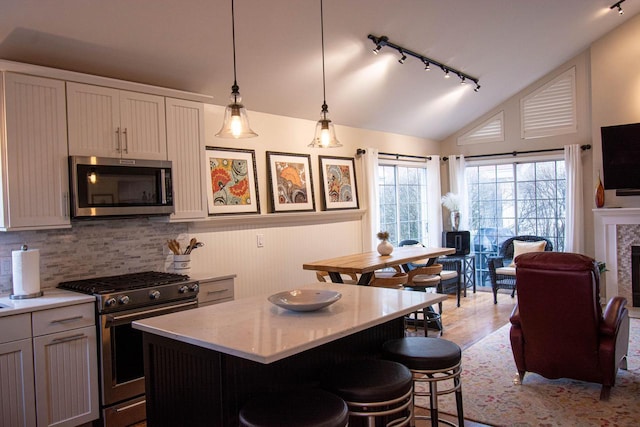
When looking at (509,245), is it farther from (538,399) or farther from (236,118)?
(236,118)

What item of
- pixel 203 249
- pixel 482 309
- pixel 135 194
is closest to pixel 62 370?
pixel 135 194

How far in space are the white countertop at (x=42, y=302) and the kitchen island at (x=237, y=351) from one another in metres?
0.92

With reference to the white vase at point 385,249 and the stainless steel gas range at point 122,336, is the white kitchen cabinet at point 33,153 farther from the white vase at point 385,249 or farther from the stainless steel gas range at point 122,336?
the white vase at point 385,249

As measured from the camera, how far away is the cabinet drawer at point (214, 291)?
145 inches

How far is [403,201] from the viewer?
7.07 meters

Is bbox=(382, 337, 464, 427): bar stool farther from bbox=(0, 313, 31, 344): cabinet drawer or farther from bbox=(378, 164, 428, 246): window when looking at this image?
bbox=(378, 164, 428, 246): window

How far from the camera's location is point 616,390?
344 cm

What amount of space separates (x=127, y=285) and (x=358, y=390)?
1.89 m

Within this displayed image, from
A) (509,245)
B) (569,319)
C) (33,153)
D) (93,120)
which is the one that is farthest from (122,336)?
(509,245)

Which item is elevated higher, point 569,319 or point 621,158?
point 621,158

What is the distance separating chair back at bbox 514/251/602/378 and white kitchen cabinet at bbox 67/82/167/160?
2839 millimetres

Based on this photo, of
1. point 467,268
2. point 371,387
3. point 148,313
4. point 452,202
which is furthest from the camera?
point 452,202

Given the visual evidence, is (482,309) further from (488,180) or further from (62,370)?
(62,370)

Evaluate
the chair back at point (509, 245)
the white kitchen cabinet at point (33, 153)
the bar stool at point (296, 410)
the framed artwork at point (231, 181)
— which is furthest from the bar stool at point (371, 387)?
the chair back at point (509, 245)
